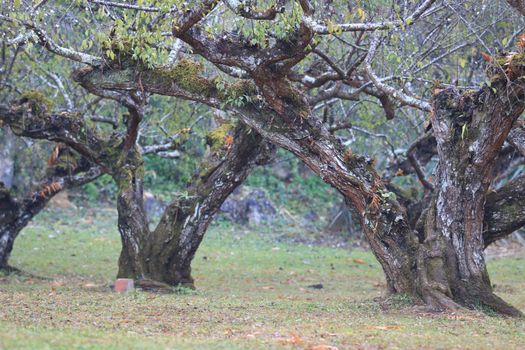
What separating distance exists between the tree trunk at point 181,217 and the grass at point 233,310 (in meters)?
0.62

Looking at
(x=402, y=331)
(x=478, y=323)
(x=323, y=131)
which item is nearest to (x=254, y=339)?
(x=402, y=331)

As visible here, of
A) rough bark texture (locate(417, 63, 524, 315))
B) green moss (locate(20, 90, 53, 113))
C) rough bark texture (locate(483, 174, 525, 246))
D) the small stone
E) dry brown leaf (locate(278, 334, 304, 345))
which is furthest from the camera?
green moss (locate(20, 90, 53, 113))

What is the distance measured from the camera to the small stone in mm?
11898

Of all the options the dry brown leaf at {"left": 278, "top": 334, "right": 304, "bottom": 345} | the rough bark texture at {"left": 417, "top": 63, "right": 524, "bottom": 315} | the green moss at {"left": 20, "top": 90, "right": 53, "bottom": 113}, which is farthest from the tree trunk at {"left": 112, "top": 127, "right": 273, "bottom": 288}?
the dry brown leaf at {"left": 278, "top": 334, "right": 304, "bottom": 345}

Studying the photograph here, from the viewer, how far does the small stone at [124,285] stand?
11898 millimetres

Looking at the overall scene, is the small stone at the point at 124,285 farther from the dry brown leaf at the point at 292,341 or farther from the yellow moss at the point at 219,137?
the dry brown leaf at the point at 292,341

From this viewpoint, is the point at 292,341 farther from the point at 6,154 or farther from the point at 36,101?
the point at 6,154

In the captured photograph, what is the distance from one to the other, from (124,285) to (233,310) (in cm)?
270

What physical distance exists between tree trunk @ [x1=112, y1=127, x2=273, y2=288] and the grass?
617 millimetres

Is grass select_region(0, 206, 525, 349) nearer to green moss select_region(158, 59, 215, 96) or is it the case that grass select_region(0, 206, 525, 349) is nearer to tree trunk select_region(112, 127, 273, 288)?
tree trunk select_region(112, 127, 273, 288)

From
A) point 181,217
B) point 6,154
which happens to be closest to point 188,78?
point 181,217

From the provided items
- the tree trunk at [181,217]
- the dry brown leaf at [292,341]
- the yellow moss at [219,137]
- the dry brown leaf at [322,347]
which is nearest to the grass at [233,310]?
the dry brown leaf at [292,341]

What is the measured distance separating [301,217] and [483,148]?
53.1ft

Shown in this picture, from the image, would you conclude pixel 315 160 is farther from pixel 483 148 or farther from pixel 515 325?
pixel 515 325
